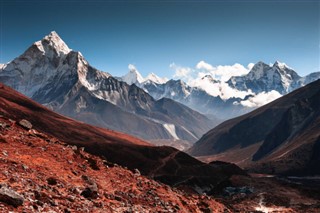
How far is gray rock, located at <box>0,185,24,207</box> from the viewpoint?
80.0 ft

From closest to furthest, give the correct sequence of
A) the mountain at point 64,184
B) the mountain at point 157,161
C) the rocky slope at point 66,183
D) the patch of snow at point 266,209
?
the mountain at point 64,184 < the rocky slope at point 66,183 < the patch of snow at point 266,209 < the mountain at point 157,161

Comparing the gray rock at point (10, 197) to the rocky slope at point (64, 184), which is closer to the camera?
the gray rock at point (10, 197)

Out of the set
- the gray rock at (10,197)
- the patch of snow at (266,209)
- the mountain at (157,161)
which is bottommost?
the patch of snow at (266,209)

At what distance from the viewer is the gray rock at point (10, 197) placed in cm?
2438

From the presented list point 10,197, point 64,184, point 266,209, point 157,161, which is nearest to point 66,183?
point 64,184

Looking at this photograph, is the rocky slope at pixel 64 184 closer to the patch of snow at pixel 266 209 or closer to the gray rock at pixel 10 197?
the gray rock at pixel 10 197

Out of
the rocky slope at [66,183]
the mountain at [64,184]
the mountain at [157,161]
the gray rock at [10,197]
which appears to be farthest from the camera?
the mountain at [157,161]

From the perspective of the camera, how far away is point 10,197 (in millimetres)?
24547

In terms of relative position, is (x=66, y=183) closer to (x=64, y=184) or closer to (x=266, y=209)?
(x=64, y=184)

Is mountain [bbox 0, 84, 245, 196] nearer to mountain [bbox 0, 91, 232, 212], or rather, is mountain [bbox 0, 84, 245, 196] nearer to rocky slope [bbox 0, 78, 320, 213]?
rocky slope [bbox 0, 78, 320, 213]

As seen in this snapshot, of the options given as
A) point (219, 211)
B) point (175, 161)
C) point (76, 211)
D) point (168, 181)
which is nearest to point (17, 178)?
point (76, 211)

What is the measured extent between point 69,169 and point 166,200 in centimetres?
1219

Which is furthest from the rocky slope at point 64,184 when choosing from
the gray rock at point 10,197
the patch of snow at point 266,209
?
the patch of snow at point 266,209

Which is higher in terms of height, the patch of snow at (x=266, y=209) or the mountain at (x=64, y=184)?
the mountain at (x=64, y=184)
